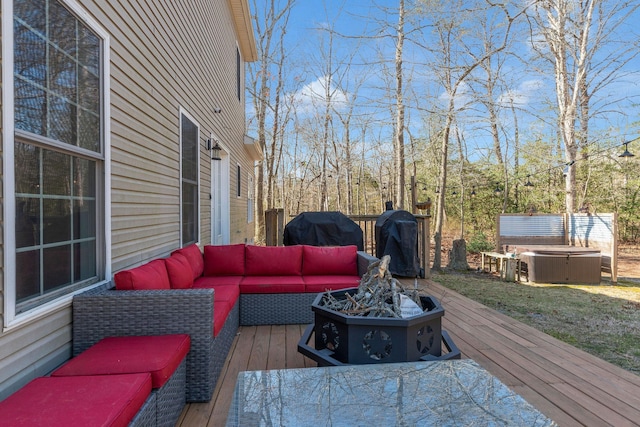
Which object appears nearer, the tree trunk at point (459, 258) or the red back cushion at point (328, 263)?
the red back cushion at point (328, 263)

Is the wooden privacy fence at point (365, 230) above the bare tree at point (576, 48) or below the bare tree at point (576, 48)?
below

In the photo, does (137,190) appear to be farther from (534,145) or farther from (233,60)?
(534,145)

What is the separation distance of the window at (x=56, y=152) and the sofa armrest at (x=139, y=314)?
0.18 meters

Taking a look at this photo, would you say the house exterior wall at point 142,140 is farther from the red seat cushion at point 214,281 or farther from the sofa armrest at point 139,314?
the red seat cushion at point 214,281

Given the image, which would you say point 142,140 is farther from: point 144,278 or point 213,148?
point 213,148

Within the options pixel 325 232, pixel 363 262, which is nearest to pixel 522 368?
pixel 363 262

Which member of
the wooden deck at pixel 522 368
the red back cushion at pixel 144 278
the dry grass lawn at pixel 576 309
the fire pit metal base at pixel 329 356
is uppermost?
the red back cushion at pixel 144 278

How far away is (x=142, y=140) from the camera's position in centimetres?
322

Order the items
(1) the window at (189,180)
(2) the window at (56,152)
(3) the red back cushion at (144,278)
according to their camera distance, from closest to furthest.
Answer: (2) the window at (56,152) < (3) the red back cushion at (144,278) < (1) the window at (189,180)

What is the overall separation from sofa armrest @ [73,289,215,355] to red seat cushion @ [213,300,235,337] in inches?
6.4

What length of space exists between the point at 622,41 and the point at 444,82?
5.06m

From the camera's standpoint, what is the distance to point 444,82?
10.3 m

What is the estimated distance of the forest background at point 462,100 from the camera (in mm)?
9328

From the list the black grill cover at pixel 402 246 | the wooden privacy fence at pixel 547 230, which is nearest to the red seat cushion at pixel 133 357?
the black grill cover at pixel 402 246
